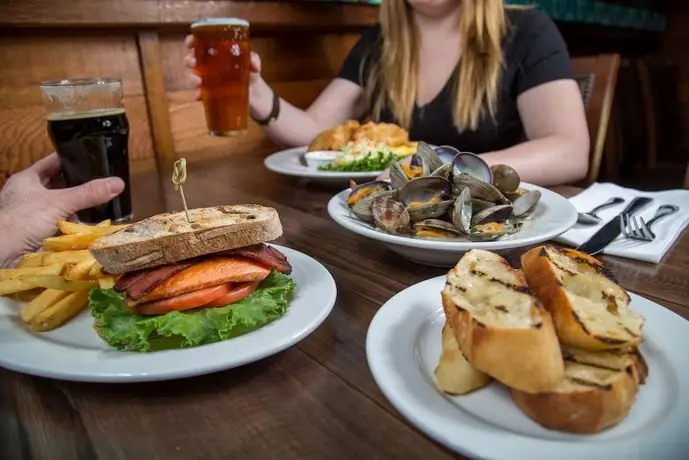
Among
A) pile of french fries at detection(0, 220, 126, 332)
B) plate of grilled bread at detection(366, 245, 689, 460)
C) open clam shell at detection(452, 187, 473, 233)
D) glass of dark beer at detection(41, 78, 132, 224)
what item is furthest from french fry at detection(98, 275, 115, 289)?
glass of dark beer at detection(41, 78, 132, 224)

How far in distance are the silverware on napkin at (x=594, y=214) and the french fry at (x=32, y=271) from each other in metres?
1.11

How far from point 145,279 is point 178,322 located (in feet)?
0.32

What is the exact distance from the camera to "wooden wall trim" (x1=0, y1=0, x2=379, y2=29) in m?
1.87

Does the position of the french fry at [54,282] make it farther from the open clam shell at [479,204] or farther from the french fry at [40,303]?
the open clam shell at [479,204]

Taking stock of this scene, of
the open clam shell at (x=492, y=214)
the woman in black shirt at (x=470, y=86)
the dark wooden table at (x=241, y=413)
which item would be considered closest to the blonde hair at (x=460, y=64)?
the woman in black shirt at (x=470, y=86)

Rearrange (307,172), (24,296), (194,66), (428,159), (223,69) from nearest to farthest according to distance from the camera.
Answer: (24,296) < (428,159) < (307,172) < (223,69) < (194,66)

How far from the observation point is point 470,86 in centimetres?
214

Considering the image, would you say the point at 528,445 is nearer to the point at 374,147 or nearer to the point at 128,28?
the point at 374,147

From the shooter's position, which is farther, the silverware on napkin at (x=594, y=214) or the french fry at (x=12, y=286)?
the silverware on napkin at (x=594, y=214)

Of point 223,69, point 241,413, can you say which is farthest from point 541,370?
point 223,69

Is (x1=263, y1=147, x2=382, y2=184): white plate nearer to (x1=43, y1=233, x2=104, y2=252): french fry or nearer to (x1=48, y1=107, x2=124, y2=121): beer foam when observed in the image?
(x1=48, y1=107, x2=124, y2=121): beer foam

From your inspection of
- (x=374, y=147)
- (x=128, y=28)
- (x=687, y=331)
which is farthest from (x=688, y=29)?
(x=687, y=331)

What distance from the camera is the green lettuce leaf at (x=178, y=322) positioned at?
67cm

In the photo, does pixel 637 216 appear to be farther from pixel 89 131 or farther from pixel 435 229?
pixel 89 131
